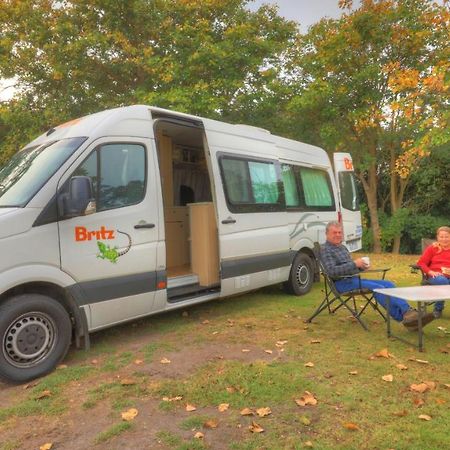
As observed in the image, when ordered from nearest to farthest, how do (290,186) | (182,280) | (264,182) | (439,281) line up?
(439,281)
(182,280)
(264,182)
(290,186)

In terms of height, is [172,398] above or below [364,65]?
below

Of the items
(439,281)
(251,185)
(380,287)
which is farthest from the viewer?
(251,185)

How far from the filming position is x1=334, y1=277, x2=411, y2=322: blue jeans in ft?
16.3

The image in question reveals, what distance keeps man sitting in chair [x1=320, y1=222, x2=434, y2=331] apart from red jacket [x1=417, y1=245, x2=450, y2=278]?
0.62m

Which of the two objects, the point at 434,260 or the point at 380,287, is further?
the point at 434,260

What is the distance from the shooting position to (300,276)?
779cm

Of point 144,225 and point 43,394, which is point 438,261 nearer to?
point 144,225

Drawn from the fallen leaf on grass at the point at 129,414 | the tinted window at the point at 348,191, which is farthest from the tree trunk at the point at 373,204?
the fallen leaf on grass at the point at 129,414

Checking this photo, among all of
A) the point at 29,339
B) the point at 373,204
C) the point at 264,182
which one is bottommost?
the point at 29,339

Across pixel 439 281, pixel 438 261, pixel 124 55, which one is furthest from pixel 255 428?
pixel 124 55

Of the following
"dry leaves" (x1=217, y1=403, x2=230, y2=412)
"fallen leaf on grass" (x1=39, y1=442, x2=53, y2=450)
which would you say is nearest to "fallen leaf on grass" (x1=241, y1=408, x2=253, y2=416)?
"dry leaves" (x1=217, y1=403, x2=230, y2=412)

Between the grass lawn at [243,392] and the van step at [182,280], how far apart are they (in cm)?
57

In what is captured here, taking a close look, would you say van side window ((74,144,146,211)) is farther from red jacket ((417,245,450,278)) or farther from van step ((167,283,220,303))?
red jacket ((417,245,450,278))

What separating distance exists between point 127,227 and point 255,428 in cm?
257
